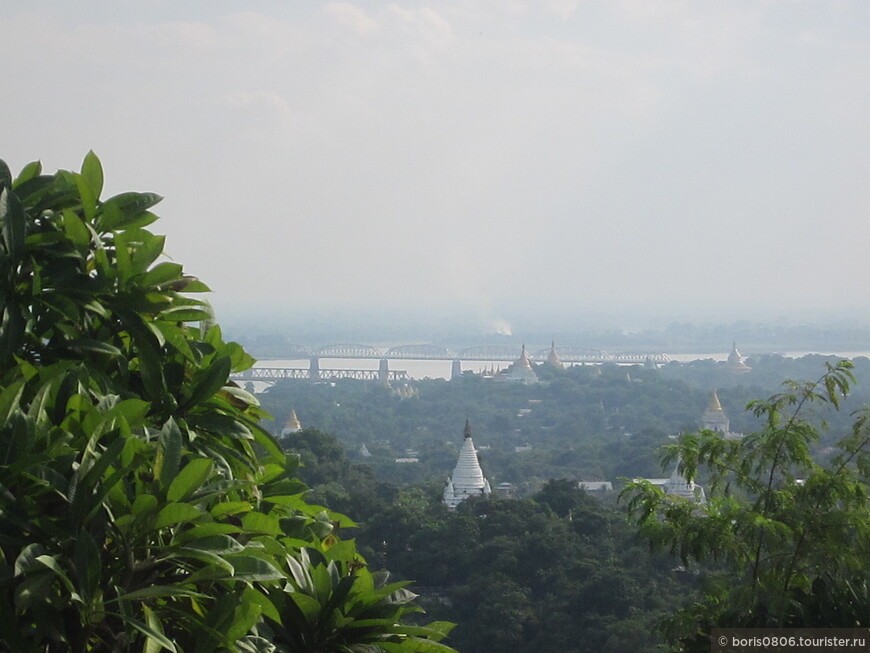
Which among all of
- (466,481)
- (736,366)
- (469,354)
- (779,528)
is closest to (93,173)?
(779,528)

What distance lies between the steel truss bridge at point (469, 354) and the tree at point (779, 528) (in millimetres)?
95227

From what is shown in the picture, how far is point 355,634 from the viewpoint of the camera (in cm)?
294

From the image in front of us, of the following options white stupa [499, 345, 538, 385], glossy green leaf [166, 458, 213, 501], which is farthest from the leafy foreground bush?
white stupa [499, 345, 538, 385]

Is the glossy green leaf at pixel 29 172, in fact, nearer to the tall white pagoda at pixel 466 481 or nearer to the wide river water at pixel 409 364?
the tall white pagoda at pixel 466 481

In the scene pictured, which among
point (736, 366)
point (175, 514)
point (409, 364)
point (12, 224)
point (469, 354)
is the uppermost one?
point (12, 224)

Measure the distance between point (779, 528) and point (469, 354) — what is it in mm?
109208

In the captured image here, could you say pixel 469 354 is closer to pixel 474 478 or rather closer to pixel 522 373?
pixel 522 373

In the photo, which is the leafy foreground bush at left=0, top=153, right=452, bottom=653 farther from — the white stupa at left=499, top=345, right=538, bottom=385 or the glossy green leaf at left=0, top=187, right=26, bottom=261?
the white stupa at left=499, top=345, right=538, bottom=385

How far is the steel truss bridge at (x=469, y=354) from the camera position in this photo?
105 meters

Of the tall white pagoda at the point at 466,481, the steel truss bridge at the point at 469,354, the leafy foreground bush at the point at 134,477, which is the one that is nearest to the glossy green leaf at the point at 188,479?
the leafy foreground bush at the point at 134,477

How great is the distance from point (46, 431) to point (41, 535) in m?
0.23

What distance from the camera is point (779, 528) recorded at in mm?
5383

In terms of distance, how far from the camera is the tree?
17.3ft

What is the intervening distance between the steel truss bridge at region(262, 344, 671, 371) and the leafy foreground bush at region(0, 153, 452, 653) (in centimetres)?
9835
